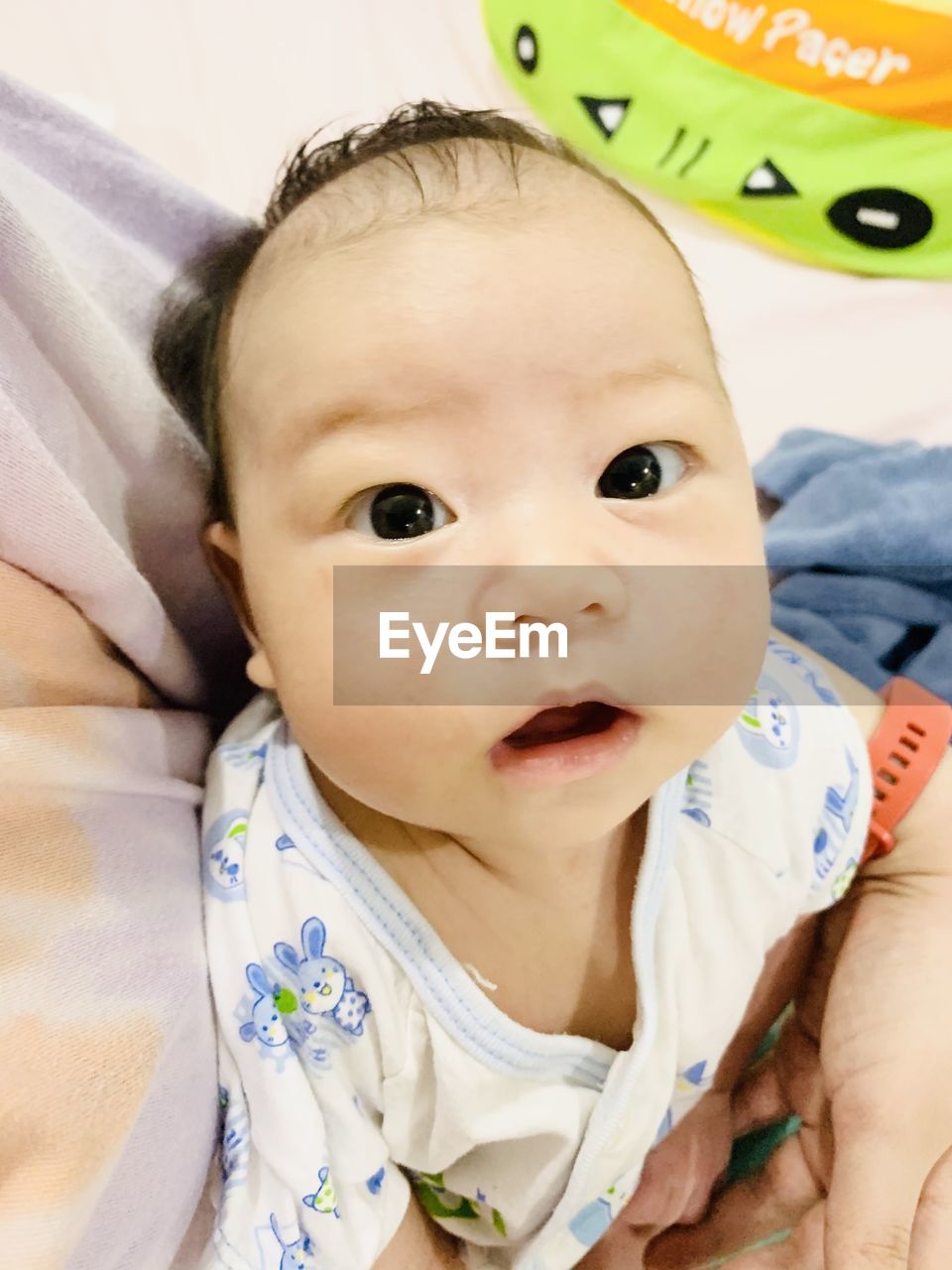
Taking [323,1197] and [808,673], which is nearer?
[323,1197]

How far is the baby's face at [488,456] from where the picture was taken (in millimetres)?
469

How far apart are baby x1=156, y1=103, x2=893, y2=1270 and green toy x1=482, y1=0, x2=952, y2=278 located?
51 centimetres

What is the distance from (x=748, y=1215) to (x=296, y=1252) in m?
0.38

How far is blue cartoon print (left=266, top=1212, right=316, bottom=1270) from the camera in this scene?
577 millimetres

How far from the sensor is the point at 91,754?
0.54m

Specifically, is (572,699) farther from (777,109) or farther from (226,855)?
(777,109)

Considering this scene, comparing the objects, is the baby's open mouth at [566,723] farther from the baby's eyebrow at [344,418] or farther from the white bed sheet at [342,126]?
the white bed sheet at [342,126]

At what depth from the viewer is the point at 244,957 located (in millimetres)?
584

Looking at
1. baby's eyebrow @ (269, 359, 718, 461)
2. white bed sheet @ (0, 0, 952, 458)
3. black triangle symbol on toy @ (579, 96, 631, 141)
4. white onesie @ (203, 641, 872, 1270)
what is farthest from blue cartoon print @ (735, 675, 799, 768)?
black triangle symbol on toy @ (579, 96, 631, 141)

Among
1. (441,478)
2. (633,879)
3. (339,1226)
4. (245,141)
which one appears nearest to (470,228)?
(441,478)

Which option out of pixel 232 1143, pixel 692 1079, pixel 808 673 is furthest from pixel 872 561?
pixel 232 1143

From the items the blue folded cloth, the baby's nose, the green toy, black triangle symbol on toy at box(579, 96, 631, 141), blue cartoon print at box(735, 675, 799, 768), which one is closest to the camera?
the baby's nose

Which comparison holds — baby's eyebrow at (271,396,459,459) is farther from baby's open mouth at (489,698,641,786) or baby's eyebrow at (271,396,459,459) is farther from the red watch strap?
the red watch strap

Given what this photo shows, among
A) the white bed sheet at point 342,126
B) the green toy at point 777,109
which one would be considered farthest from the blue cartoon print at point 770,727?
the green toy at point 777,109
